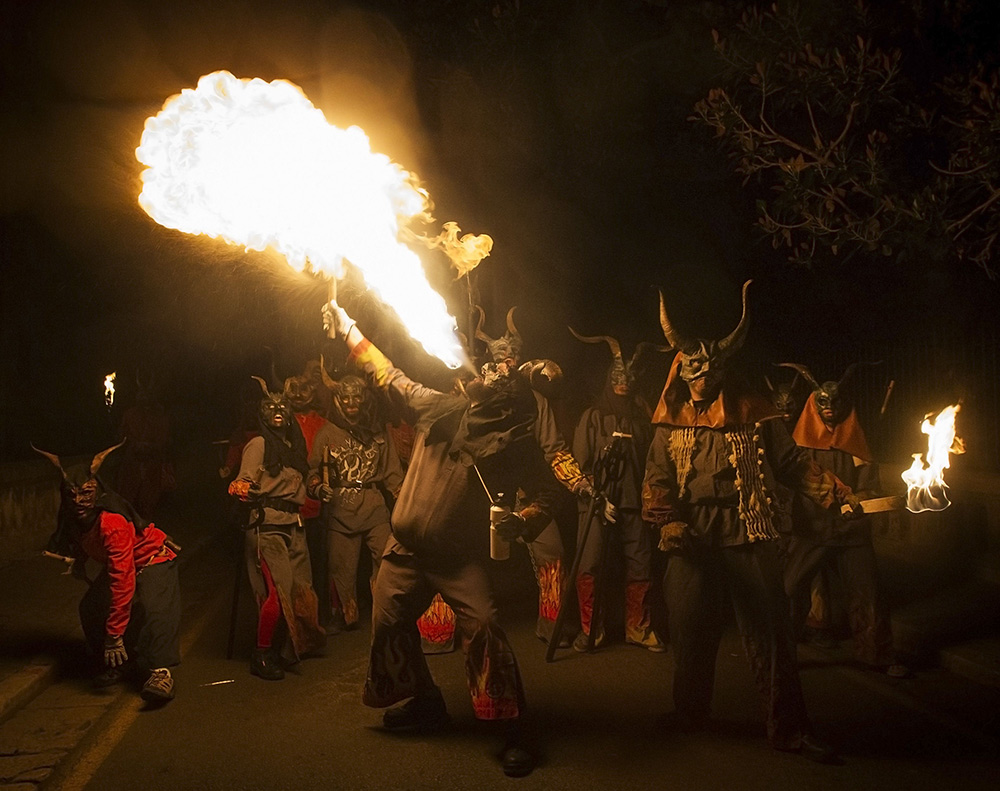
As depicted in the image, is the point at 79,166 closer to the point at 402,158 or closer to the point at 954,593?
the point at 402,158

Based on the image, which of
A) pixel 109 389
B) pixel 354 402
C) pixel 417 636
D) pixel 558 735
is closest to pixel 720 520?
pixel 558 735

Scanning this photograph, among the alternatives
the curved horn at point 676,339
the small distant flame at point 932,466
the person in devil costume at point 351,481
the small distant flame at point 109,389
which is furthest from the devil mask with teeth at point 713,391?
the small distant flame at point 109,389

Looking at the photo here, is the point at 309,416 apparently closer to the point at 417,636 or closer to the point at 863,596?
the point at 417,636

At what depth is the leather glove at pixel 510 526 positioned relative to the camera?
18.2 ft

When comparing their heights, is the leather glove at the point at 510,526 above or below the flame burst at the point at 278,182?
below

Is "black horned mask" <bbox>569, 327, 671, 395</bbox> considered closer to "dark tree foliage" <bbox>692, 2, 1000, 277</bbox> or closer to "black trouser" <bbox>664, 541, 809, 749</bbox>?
"dark tree foliage" <bbox>692, 2, 1000, 277</bbox>

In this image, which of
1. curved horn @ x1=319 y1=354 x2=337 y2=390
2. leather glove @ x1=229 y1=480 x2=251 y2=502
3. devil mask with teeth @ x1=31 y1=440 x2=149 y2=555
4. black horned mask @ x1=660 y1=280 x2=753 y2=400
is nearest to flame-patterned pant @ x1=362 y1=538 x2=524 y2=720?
black horned mask @ x1=660 y1=280 x2=753 y2=400

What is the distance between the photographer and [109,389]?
62.5 feet

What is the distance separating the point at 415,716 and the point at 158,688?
1.89 meters

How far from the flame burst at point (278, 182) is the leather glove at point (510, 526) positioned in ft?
4.65

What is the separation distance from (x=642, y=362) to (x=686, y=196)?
29.0 ft

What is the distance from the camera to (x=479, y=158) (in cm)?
1733

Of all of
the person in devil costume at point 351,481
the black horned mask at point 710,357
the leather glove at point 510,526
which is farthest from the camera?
the person in devil costume at point 351,481

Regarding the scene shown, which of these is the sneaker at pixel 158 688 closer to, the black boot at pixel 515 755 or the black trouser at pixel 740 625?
the black boot at pixel 515 755
